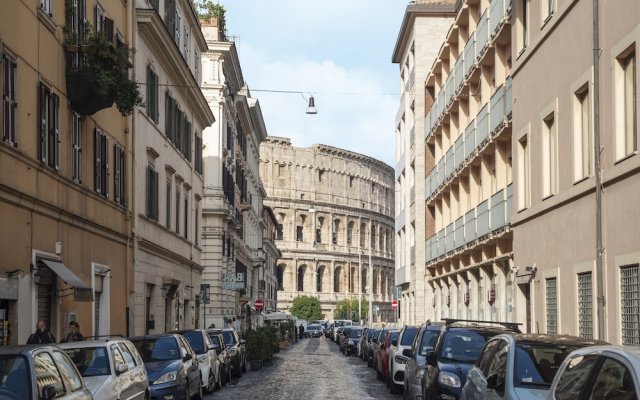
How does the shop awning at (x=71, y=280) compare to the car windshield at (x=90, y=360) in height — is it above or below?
above

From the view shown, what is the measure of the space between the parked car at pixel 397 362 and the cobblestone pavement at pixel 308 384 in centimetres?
35

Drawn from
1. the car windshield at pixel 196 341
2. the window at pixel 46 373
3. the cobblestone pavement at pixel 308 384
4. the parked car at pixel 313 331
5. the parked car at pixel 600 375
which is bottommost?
the parked car at pixel 313 331

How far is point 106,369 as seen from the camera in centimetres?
1428

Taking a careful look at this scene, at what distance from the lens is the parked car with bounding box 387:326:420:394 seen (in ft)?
84.1

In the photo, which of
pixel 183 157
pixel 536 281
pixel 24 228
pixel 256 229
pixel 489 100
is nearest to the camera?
pixel 24 228

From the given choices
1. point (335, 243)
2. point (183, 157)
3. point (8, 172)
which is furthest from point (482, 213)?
point (335, 243)

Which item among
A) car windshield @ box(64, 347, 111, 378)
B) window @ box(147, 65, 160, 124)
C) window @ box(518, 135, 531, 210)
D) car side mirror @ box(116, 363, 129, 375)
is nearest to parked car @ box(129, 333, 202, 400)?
car side mirror @ box(116, 363, 129, 375)

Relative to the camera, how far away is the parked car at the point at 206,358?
2512cm

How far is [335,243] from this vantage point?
467 ft

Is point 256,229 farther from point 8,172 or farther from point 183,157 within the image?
point 8,172

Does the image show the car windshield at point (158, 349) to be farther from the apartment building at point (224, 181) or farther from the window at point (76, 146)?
the apartment building at point (224, 181)

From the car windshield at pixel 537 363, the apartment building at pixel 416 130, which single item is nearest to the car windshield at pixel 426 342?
the car windshield at pixel 537 363

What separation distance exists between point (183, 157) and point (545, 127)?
2053cm

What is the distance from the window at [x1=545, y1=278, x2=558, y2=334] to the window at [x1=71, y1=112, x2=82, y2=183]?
10.9m
